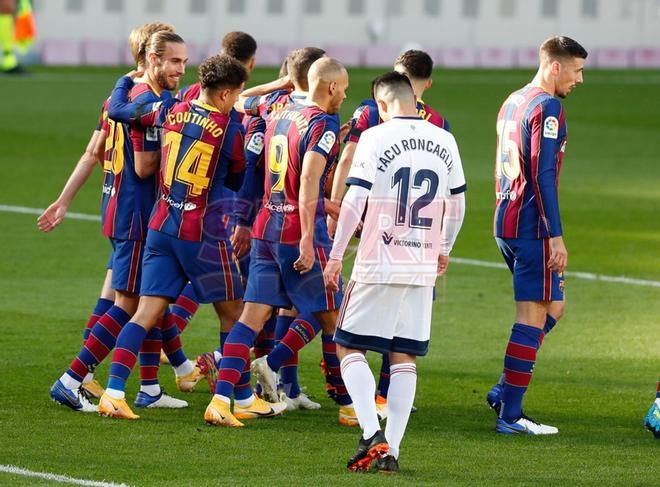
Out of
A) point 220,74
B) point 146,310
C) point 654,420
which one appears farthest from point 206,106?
point 654,420

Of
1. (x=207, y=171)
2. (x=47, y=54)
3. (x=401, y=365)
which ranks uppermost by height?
(x=207, y=171)

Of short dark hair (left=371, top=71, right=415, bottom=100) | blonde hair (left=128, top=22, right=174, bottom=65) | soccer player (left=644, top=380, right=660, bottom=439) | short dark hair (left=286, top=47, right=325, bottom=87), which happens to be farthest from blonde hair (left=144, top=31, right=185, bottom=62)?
soccer player (left=644, top=380, right=660, bottom=439)

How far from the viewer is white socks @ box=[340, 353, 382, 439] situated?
22.5 ft

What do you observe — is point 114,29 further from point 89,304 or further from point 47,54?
point 89,304

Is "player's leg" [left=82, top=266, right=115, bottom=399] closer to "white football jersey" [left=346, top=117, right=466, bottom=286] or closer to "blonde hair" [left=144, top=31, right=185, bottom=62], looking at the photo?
"blonde hair" [left=144, top=31, right=185, bottom=62]

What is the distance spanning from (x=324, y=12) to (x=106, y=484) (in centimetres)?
4488

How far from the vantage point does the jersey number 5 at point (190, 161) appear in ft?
26.0

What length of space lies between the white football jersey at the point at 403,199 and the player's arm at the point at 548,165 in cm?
96

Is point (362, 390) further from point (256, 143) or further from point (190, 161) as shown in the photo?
point (256, 143)

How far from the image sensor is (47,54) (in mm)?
43219

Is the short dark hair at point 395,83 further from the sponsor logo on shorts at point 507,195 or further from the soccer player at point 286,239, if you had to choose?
the sponsor logo on shorts at point 507,195

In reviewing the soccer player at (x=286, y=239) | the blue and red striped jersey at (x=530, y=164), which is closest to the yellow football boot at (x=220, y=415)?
the soccer player at (x=286, y=239)

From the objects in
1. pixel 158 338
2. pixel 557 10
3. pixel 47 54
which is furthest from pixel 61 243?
pixel 557 10

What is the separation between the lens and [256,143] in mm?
8391
